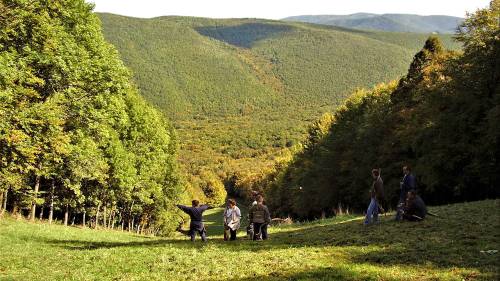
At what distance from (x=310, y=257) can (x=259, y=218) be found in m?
7.25

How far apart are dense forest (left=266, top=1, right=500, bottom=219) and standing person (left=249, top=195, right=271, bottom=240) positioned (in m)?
20.6

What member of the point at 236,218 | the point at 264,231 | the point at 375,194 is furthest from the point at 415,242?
the point at 236,218

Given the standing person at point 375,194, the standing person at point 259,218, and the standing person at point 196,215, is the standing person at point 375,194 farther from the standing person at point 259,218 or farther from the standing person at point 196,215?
the standing person at point 196,215

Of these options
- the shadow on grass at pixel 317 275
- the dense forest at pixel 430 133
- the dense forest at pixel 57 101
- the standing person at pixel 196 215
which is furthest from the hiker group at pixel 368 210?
the dense forest at pixel 430 133

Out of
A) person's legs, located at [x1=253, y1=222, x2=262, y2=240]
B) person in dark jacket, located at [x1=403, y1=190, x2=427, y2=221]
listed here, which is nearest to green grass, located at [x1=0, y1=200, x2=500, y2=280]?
person in dark jacket, located at [x1=403, y1=190, x2=427, y2=221]

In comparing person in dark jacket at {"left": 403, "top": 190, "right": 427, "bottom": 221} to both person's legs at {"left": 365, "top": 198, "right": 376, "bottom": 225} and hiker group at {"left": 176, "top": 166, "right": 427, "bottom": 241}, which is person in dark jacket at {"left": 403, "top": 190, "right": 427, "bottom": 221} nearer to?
hiker group at {"left": 176, "top": 166, "right": 427, "bottom": 241}

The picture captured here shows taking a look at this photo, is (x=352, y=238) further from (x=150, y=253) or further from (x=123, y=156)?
(x=123, y=156)

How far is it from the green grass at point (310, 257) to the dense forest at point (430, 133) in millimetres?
16232

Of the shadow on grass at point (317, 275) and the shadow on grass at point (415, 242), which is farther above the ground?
the shadow on grass at point (415, 242)

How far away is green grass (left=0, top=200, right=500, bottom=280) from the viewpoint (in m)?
14.7

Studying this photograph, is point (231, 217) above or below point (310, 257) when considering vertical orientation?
above

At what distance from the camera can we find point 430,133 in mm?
42281

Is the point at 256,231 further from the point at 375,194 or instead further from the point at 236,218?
the point at 375,194

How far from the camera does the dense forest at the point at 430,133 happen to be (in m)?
39.3
